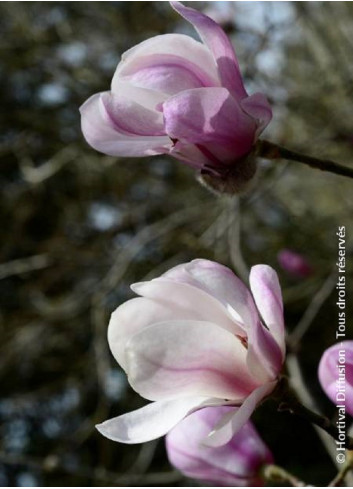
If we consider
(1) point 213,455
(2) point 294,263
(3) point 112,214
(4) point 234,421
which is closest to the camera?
(4) point 234,421

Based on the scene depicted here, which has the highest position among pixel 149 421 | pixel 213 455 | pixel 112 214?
pixel 149 421

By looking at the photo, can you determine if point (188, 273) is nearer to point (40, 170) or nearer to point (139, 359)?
point (139, 359)

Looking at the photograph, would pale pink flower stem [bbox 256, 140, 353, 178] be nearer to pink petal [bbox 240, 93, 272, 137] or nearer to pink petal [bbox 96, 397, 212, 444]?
pink petal [bbox 240, 93, 272, 137]

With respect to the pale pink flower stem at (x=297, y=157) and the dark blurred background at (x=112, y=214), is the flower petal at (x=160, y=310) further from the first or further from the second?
the dark blurred background at (x=112, y=214)

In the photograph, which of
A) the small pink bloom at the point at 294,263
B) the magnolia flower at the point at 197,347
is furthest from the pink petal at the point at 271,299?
the small pink bloom at the point at 294,263

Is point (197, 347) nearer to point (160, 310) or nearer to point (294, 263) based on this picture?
point (160, 310)

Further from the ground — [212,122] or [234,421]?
[212,122]

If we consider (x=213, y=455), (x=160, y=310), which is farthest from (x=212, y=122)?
(x=213, y=455)

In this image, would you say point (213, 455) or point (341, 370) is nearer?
point (341, 370)
